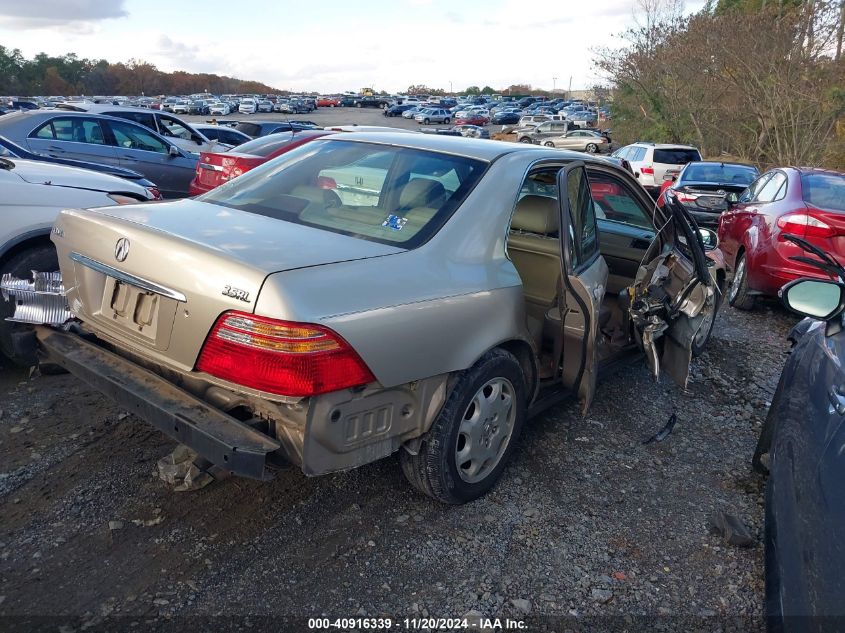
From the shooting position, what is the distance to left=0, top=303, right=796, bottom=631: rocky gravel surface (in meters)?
2.73

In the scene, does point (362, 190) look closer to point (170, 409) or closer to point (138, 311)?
point (138, 311)

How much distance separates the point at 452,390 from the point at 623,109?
34858 mm

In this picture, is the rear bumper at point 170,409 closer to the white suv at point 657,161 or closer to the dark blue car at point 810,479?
the dark blue car at point 810,479

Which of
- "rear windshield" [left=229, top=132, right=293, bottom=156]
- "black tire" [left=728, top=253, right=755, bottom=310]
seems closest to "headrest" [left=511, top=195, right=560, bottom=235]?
"black tire" [left=728, top=253, right=755, bottom=310]

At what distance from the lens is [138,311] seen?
290cm

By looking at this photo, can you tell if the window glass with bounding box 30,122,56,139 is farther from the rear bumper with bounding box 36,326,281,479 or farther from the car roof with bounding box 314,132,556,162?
the rear bumper with bounding box 36,326,281,479

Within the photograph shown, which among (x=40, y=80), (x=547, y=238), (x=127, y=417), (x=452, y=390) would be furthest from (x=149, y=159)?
Result: (x=40, y=80)

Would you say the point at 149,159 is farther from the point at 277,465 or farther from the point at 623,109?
the point at 623,109

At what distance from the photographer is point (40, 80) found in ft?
257

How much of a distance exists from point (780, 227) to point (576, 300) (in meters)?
4.08

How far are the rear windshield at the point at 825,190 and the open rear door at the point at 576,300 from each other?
3778mm

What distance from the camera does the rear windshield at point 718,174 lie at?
12.6m

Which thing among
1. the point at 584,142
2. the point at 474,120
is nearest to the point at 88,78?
the point at 474,120

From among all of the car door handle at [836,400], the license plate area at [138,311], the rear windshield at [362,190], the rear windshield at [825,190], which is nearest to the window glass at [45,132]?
the rear windshield at [362,190]
